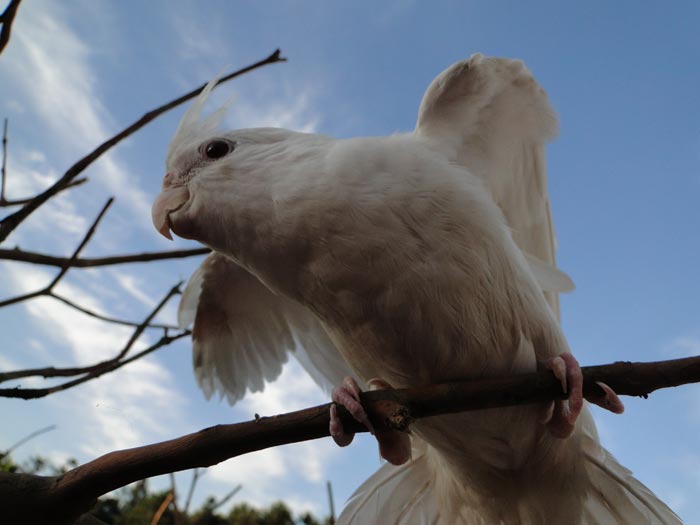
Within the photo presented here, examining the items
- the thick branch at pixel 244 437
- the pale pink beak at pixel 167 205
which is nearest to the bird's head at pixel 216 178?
Result: the pale pink beak at pixel 167 205

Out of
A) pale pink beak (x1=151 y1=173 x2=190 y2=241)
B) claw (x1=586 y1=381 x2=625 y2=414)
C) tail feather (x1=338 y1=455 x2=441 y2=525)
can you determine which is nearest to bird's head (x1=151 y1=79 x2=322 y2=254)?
pale pink beak (x1=151 y1=173 x2=190 y2=241)

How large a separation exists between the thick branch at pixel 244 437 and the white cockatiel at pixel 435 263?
0.36 metres

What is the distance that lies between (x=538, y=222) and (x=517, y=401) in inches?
58.7

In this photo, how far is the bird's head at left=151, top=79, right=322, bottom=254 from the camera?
7.77ft

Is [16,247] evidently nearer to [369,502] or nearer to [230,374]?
[230,374]

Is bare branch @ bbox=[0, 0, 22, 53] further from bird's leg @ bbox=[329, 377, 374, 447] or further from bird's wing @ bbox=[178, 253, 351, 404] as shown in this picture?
bird's leg @ bbox=[329, 377, 374, 447]

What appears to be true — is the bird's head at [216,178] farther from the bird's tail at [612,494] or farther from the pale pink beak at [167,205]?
the bird's tail at [612,494]

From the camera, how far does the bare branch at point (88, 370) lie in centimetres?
231

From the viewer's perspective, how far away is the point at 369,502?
3064 millimetres

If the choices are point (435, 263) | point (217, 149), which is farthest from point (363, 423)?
point (217, 149)

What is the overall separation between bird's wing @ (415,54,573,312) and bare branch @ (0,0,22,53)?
1730mm

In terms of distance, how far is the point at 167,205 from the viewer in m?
2.54

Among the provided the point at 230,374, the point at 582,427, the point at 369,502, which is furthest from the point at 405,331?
the point at 230,374

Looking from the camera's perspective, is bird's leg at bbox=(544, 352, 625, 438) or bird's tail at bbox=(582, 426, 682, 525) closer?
bird's leg at bbox=(544, 352, 625, 438)
